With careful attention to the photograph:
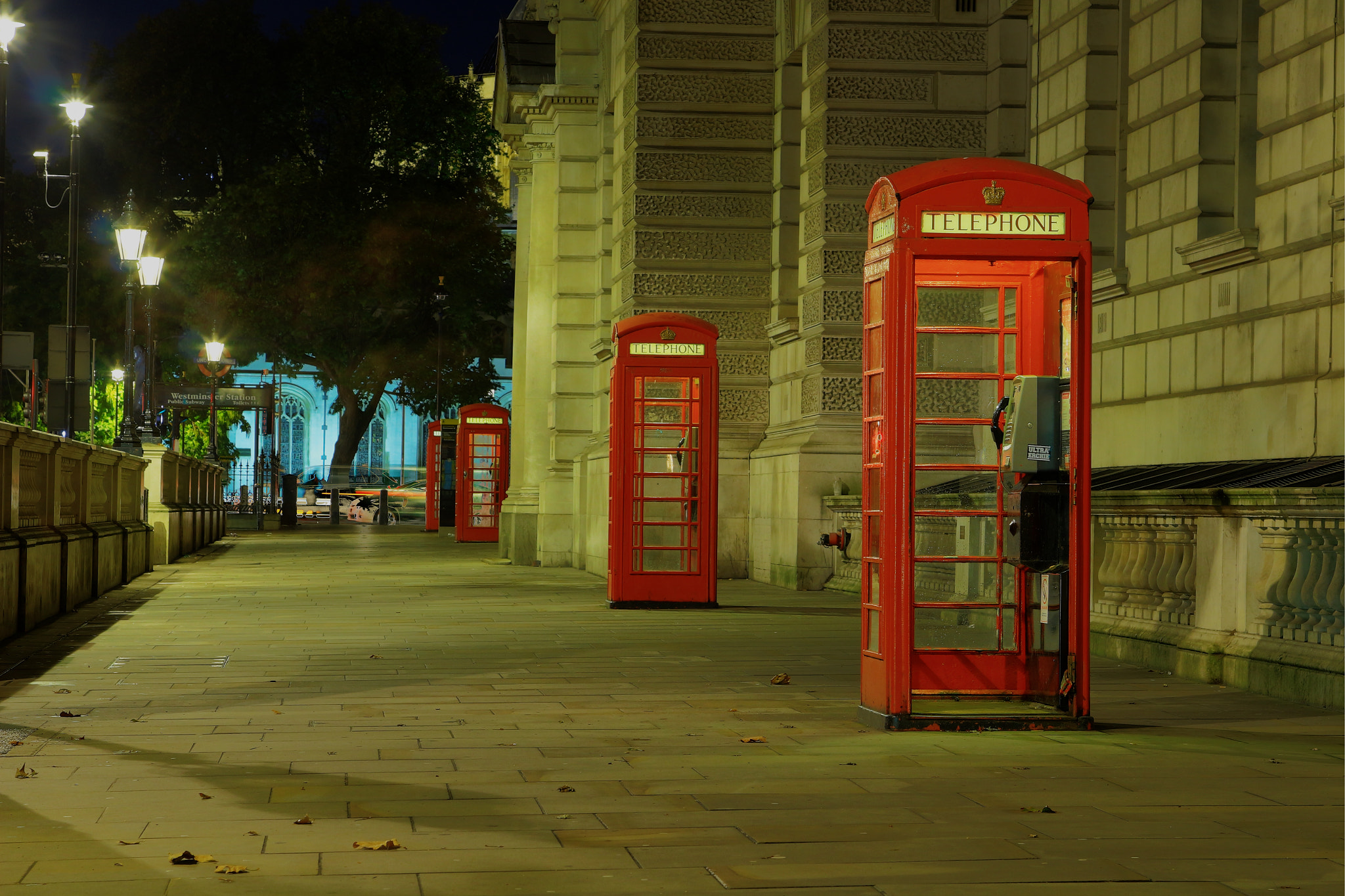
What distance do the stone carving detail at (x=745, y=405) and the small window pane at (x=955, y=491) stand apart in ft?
37.5

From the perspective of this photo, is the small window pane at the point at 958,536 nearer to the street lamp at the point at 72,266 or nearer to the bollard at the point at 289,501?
the street lamp at the point at 72,266

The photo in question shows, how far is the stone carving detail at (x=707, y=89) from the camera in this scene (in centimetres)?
1988

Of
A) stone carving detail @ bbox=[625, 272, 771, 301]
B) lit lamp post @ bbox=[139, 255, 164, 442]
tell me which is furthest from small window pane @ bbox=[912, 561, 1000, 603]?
lit lamp post @ bbox=[139, 255, 164, 442]

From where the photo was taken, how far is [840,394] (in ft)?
55.5

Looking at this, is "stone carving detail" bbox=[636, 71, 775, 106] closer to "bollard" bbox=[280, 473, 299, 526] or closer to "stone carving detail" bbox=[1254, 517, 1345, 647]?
"stone carving detail" bbox=[1254, 517, 1345, 647]

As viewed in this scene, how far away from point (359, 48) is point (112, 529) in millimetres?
31519

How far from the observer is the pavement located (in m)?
4.76

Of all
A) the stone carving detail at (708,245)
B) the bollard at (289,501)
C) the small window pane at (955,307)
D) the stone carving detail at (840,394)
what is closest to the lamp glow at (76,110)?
the stone carving detail at (708,245)

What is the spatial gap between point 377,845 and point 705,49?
16.1m

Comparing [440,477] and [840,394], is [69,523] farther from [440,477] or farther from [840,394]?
[440,477]

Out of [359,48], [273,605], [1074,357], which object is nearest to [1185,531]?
[1074,357]

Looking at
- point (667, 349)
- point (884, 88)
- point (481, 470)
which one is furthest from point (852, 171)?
point (481, 470)

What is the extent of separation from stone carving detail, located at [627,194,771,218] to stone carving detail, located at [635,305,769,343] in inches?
30.6

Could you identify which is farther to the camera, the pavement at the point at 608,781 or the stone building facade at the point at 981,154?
the stone building facade at the point at 981,154
